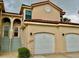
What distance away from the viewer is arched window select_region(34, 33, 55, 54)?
1620 centimetres

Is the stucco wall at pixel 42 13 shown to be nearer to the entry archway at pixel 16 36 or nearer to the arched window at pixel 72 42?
the entry archway at pixel 16 36

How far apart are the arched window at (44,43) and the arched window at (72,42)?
1.79 metres

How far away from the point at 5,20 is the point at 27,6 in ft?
13.8

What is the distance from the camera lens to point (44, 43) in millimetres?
16609

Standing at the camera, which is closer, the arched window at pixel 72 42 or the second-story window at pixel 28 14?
the arched window at pixel 72 42

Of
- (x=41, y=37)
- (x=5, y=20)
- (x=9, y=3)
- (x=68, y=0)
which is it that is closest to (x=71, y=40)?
(x=41, y=37)

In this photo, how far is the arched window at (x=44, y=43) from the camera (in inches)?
638

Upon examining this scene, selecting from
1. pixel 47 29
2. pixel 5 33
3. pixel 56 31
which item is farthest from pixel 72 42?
pixel 5 33

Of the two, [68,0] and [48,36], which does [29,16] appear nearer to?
[48,36]

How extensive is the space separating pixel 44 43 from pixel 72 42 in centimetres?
363

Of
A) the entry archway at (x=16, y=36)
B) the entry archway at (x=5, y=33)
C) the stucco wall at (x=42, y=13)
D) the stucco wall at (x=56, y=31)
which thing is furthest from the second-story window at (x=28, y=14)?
the stucco wall at (x=56, y=31)

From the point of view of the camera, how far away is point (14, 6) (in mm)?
29906

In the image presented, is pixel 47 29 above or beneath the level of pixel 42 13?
beneath

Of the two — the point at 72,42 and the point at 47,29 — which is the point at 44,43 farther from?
the point at 72,42
